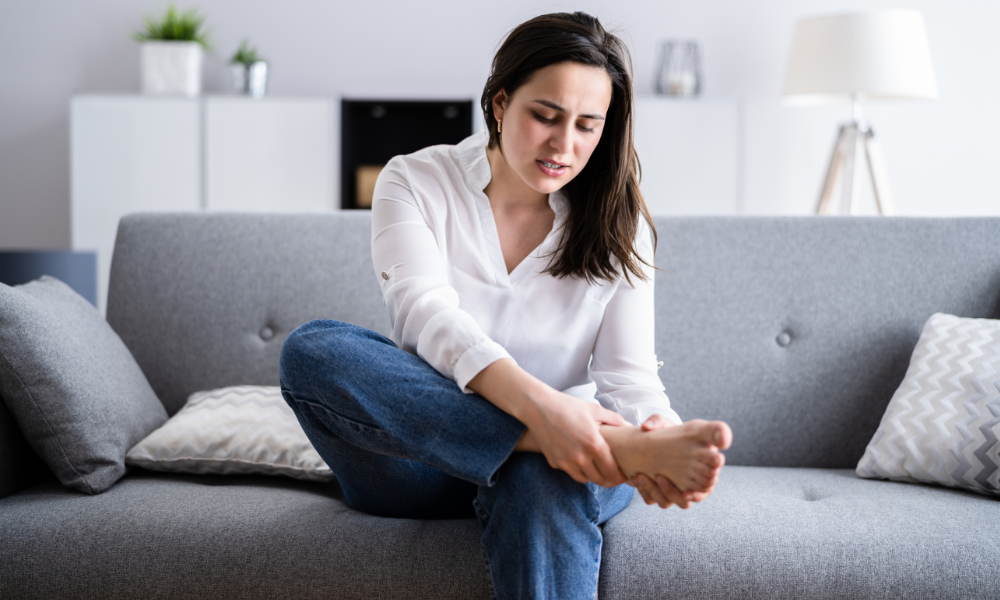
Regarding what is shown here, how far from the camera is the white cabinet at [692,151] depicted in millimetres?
3320

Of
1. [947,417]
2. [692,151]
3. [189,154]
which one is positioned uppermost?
[692,151]

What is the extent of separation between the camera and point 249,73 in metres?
3.45

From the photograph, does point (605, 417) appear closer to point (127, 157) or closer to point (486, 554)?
point (486, 554)

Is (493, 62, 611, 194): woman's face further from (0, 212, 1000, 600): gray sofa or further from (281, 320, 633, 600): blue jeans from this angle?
(0, 212, 1000, 600): gray sofa

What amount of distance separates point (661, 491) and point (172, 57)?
3.16 metres

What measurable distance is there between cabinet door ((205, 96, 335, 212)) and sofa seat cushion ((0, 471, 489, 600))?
7.73 ft

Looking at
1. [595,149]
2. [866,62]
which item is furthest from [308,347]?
[866,62]

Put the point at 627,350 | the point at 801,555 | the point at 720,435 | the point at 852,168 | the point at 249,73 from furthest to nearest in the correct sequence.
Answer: the point at 249,73
the point at 852,168
the point at 627,350
the point at 801,555
the point at 720,435

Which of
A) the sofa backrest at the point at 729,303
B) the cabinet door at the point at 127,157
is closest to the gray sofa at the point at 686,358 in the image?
the sofa backrest at the point at 729,303

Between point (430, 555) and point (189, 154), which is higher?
point (189, 154)

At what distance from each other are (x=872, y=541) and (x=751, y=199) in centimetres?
281

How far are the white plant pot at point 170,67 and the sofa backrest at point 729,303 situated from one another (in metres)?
1.99

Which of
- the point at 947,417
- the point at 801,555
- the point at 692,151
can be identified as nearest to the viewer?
the point at 801,555

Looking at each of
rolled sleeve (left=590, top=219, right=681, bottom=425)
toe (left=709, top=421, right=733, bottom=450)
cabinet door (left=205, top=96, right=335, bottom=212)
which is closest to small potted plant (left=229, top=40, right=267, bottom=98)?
cabinet door (left=205, top=96, right=335, bottom=212)
